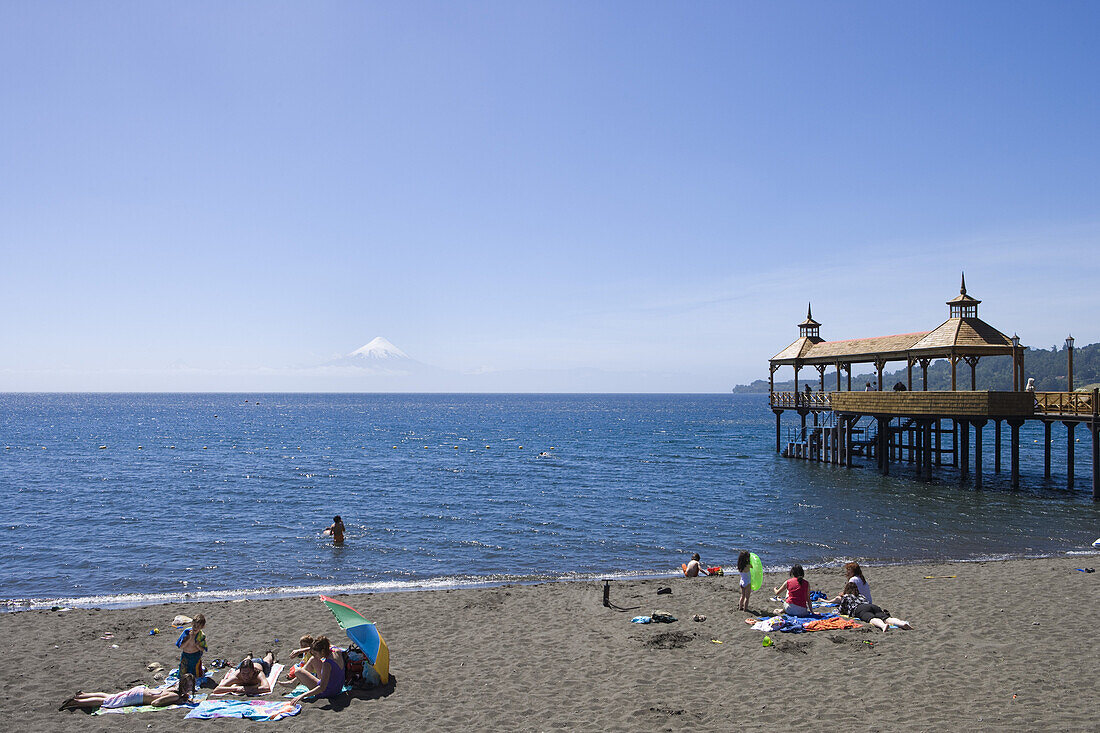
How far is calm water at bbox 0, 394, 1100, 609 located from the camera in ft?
62.7

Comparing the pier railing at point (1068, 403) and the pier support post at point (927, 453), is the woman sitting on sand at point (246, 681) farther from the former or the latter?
the pier support post at point (927, 453)

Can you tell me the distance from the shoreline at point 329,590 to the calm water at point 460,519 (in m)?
0.13

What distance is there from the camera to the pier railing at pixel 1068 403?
2711 centimetres

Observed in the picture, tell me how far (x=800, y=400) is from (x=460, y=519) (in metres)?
25.3

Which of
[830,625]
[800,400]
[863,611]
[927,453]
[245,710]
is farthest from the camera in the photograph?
Answer: [800,400]

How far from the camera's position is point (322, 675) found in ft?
32.0

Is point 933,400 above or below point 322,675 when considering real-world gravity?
above

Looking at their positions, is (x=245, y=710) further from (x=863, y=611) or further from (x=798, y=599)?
(x=863, y=611)

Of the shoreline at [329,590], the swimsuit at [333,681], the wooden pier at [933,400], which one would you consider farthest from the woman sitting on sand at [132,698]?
the wooden pier at [933,400]

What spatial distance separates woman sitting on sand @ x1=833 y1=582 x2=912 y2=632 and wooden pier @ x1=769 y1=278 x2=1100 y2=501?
1812 centimetres

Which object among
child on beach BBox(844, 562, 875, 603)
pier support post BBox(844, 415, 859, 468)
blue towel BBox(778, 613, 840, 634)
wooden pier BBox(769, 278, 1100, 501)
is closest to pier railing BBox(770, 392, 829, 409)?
wooden pier BBox(769, 278, 1100, 501)

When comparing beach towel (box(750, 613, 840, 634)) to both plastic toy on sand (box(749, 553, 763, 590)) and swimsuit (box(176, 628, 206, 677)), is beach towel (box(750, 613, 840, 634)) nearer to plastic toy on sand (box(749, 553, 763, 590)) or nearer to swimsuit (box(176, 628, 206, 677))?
plastic toy on sand (box(749, 553, 763, 590))

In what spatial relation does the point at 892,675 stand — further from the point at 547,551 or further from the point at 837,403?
the point at 837,403

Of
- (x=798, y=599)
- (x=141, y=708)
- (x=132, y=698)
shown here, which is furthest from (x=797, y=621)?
(x=132, y=698)
